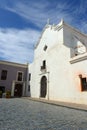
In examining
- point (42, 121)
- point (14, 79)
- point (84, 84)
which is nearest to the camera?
point (42, 121)

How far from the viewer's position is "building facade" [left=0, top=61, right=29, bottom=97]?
2394 cm

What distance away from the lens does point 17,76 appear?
2558cm

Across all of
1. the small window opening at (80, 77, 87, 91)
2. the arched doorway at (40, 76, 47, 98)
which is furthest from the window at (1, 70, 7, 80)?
the small window opening at (80, 77, 87, 91)

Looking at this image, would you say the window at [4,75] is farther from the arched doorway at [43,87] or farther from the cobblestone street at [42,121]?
the cobblestone street at [42,121]

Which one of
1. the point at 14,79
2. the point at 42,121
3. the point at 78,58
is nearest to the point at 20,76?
the point at 14,79

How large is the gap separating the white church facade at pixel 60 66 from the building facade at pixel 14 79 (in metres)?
2.39

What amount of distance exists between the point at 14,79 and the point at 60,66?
39.6 ft

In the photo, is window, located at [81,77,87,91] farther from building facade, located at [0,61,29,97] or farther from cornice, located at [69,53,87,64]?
building facade, located at [0,61,29,97]

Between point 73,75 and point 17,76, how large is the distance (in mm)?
14483

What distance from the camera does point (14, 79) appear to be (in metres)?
25.0

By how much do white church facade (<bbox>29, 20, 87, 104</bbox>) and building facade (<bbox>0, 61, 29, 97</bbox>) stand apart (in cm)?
239

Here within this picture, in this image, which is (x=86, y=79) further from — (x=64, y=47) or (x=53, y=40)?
(x=53, y=40)

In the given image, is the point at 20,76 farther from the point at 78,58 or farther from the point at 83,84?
the point at 83,84

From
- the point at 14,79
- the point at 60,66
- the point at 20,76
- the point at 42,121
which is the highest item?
the point at 60,66
